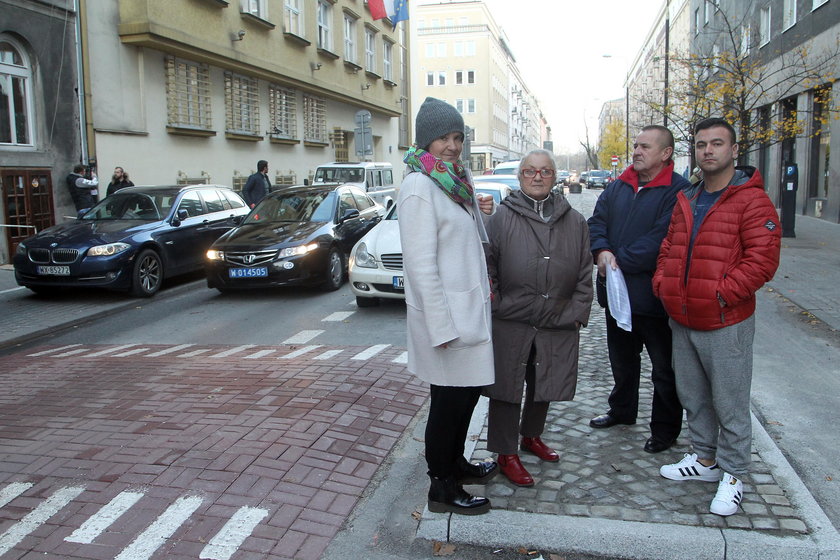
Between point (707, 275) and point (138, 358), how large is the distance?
5356 mm

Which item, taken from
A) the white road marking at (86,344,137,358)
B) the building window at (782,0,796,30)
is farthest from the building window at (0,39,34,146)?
the building window at (782,0,796,30)

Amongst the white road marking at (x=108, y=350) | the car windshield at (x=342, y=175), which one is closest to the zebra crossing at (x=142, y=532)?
the white road marking at (x=108, y=350)

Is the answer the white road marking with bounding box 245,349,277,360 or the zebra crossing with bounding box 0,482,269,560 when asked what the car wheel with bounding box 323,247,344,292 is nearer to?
the white road marking with bounding box 245,349,277,360

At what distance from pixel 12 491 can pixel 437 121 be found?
2.89 m

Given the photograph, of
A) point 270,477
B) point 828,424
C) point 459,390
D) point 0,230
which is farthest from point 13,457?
point 0,230

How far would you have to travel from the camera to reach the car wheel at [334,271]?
10.9m

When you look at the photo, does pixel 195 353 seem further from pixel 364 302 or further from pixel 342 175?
pixel 342 175

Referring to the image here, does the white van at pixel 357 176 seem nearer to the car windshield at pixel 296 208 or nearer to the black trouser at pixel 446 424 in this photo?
the car windshield at pixel 296 208

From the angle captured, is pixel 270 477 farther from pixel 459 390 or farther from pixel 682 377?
pixel 682 377

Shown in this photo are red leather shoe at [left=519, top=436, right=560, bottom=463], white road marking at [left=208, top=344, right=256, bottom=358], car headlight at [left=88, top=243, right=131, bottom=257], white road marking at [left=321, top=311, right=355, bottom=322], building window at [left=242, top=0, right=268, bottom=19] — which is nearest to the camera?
red leather shoe at [left=519, top=436, right=560, bottom=463]

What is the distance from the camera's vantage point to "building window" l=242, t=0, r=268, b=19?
803 inches

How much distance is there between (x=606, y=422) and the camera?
15.0 ft

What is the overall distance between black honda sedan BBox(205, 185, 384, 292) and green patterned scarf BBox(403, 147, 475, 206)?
23.6 feet

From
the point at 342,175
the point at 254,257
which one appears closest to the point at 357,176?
the point at 342,175
